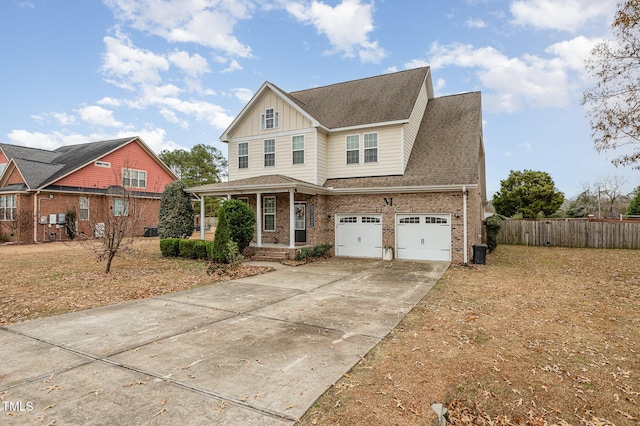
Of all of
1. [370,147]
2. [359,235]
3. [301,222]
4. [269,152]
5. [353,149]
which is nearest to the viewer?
[359,235]

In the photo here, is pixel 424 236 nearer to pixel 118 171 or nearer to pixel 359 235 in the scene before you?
pixel 359 235

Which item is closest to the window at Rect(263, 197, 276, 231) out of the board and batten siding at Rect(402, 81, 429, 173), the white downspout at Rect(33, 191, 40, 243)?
the board and batten siding at Rect(402, 81, 429, 173)

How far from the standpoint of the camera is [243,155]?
57.3 ft

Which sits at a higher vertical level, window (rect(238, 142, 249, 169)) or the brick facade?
window (rect(238, 142, 249, 169))

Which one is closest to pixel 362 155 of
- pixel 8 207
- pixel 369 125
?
pixel 369 125

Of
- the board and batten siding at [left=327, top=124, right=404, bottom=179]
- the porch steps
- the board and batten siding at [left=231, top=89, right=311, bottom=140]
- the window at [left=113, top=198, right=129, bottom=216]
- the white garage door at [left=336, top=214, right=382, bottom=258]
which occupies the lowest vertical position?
the porch steps

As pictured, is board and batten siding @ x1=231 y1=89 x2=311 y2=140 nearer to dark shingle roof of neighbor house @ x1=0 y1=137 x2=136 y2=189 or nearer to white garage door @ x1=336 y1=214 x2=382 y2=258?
white garage door @ x1=336 y1=214 x2=382 y2=258

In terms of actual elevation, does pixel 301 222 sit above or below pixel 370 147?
below

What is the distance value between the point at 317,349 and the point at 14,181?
2963 centimetres

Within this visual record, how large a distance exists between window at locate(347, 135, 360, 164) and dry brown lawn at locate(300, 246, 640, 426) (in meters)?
8.77

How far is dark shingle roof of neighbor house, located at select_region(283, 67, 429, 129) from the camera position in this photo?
15.4 m

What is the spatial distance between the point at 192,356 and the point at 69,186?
25241 millimetres

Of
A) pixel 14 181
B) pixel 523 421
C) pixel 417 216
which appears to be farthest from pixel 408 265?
pixel 14 181

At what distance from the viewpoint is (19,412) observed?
10.6 feet
